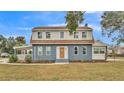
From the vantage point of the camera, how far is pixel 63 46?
56.2 ft

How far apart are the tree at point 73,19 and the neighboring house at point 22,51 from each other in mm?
1440

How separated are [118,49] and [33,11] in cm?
295

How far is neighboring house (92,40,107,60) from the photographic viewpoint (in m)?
16.8

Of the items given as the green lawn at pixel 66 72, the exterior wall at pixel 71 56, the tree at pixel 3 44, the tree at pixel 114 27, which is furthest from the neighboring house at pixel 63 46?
the tree at pixel 3 44

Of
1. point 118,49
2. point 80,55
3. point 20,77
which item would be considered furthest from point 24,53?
point 118,49

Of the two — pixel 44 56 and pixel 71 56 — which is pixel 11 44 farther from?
pixel 71 56

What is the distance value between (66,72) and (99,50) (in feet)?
4.19

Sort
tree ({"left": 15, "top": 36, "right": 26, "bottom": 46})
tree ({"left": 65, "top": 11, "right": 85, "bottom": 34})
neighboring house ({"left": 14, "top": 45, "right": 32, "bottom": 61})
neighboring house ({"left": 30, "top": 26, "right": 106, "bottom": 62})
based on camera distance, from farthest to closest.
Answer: neighboring house ({"left": 30, "top": 26, "right": 106, "bottom": 62}), neighboring house ({"left": 14, "top": 45, "right": 32, "bottom": 61}), tree ({"left": 15, "top": 36, "right": 26, "bottom": 46}), tree ({"left": 65, "top": 11, "right": 85, "bottom": 34})

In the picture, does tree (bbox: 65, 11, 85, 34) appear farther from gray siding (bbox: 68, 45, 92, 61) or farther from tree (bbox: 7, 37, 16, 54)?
tree (bbox: 7, 37, 16, 54)

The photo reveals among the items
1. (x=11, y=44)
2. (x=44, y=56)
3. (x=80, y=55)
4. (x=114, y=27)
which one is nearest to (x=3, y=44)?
(x=11, y=44)

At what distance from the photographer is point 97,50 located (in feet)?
55.4

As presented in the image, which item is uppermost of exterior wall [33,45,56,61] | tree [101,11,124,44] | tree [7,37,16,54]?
tree [101,11,124,44]

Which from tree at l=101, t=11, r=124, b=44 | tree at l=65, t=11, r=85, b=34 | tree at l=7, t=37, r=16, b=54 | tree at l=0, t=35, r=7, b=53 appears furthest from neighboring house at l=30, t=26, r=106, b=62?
tree at l=0, t=35, r=7, b=53

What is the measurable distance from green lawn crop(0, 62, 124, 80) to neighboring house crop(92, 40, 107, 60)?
28cm
